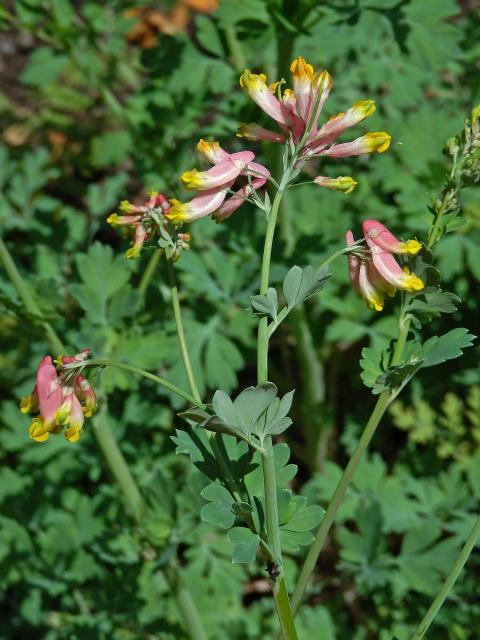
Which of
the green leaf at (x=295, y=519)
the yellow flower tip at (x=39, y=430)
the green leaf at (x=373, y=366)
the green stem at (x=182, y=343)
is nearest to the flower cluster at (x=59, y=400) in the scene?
the yellow flower tip at (x=39, y=430)

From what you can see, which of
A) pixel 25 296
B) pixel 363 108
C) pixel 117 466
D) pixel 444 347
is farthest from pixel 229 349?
pixel 363 108

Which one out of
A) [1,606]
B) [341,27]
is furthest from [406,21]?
[1,606]

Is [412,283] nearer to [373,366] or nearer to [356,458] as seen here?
[373,366]

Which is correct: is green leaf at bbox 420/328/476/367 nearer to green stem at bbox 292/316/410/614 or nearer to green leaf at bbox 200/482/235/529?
green stem at bbox 292/316/410/614

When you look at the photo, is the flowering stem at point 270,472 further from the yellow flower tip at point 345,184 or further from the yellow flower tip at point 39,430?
the yellow flower tip at point 39,430

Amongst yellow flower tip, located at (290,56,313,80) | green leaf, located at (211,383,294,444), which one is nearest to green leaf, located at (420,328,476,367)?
green leaf, located at (211,383,294,444)

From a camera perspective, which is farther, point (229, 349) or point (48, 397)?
point (229, 349)

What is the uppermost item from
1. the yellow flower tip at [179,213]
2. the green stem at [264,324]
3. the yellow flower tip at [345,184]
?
the yellow flower tip at [345,184]
